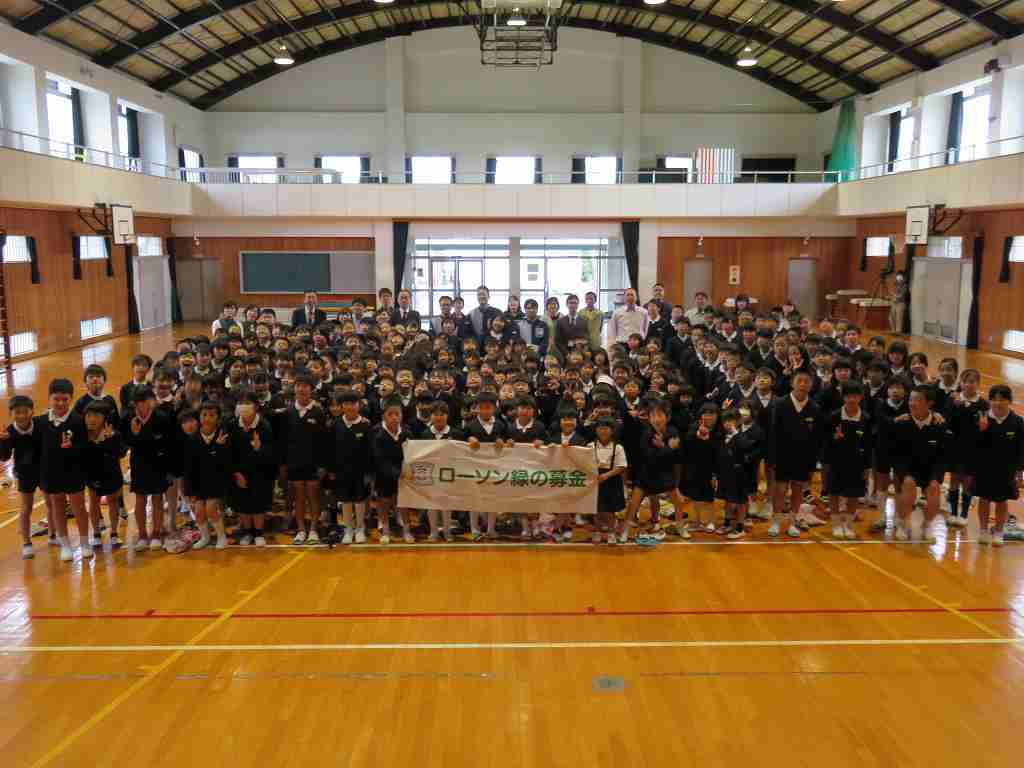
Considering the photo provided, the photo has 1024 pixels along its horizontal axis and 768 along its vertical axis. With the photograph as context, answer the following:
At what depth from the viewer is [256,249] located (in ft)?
91.5

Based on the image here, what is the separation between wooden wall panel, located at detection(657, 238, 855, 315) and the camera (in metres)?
27.7

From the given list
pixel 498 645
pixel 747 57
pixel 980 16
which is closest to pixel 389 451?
pixel 498 645

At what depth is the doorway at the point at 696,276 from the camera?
A: 91.6ft

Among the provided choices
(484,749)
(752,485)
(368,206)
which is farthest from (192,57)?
(484,749)

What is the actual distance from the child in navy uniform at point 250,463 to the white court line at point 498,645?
2080 mm

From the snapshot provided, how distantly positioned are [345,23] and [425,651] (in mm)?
27118

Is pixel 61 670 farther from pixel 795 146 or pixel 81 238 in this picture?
pixel 795 146

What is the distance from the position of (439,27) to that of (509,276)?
994 cm

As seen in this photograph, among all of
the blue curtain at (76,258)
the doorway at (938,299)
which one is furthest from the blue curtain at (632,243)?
the blue curtain at (76,258)

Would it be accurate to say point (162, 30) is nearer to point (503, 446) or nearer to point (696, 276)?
point (696, 276)

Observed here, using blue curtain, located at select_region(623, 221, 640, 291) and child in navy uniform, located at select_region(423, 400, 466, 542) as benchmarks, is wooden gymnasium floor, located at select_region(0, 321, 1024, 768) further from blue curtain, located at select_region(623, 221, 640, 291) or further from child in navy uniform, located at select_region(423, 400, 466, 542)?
blue curtain, located at select_region(623, 221, 640, 291)

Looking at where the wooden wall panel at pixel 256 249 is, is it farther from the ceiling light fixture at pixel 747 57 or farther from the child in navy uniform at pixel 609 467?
the child in navy uniform at pixel 609 467

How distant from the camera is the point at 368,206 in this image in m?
26.0

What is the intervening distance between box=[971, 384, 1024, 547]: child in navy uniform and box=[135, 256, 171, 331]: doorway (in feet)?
80.9
